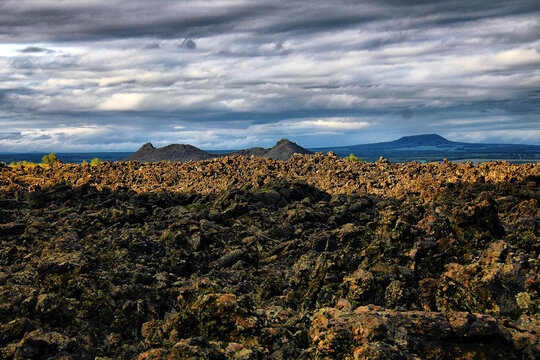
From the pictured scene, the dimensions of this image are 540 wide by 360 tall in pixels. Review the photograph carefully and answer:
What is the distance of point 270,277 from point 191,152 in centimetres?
12222

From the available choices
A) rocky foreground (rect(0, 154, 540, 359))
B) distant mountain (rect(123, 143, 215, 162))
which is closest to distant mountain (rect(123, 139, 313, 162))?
distant mountain (rect(123, 143, 215, 162))

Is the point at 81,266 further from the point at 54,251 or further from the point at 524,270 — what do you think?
the point at 524,270

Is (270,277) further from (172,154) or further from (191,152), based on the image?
(191,152)

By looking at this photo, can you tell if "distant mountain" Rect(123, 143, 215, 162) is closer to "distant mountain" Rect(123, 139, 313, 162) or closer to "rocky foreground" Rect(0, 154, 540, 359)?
"distant mountain" Rect(123, 139, 313, 162)

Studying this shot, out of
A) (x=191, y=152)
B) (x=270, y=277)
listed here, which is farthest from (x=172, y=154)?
(x=270, y=277)

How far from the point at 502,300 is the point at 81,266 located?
13.3 metres

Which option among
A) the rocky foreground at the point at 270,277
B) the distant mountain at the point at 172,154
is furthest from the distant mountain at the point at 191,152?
the rocky foreground at the point at 270,277

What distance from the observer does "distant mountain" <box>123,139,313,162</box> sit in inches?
5246

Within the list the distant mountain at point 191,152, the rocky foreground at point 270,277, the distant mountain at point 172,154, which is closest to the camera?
the rocky foreground at point 270,277

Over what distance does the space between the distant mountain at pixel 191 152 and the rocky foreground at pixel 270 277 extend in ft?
331

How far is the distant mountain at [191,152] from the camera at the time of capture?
437 ft

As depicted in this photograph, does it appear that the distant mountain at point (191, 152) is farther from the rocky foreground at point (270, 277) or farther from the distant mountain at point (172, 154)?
the rocky foreground at point (270, 277)

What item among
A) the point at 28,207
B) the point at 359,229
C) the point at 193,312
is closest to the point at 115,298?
the point at 193,312

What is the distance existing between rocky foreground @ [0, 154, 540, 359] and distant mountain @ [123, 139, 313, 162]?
101021 millimetres
